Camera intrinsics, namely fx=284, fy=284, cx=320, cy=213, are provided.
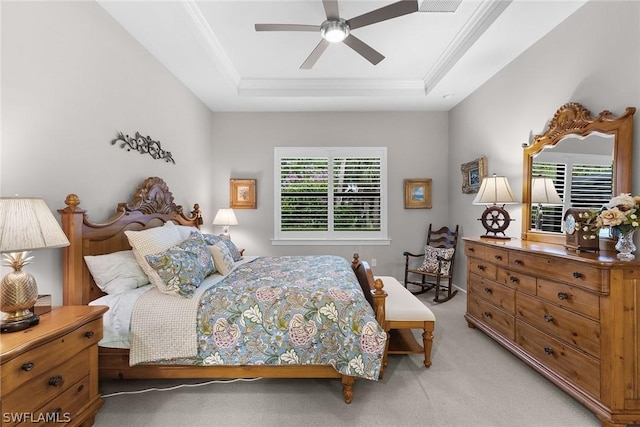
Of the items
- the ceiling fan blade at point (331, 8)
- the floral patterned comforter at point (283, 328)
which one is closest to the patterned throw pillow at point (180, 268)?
the floral patterned comforter at point (283, 328)

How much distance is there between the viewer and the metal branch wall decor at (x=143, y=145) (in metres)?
2.57

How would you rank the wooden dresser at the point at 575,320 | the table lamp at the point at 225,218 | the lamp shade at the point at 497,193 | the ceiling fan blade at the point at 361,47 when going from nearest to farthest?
the wooden dresser at the point at 575,320 → the ceiling fan blade at the point at 361,47 → the lamp shade at the point at 497,193 → the table lamp at the point at 225,218

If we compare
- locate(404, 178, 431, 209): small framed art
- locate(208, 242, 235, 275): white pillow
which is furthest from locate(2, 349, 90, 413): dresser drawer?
locate(404, 178, 431, 209): small framed art

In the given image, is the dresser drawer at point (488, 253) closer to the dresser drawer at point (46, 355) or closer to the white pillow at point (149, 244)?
the white pillow at point (149, 244)

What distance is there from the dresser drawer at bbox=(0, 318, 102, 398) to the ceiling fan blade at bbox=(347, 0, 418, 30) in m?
2.70

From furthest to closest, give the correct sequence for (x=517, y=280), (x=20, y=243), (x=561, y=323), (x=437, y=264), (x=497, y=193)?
1. (x=437, y=264)
2. (x=497, y=193)
3. (x=517, y=280)
4. (x=561, y=323)
5. (x=20, y=243)

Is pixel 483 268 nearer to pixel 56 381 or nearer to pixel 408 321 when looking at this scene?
pixel 408 321

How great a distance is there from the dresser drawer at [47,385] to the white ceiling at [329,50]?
2.61 metres

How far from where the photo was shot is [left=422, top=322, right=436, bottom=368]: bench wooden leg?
224cm

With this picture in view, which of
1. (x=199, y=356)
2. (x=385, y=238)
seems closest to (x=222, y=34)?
(x=199, y=356)

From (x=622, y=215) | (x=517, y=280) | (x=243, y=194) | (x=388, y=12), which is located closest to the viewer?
(x=622, y=215)

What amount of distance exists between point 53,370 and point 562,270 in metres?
3.02

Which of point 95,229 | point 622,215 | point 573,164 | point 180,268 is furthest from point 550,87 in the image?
point 95,229

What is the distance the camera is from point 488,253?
2.73 meters
